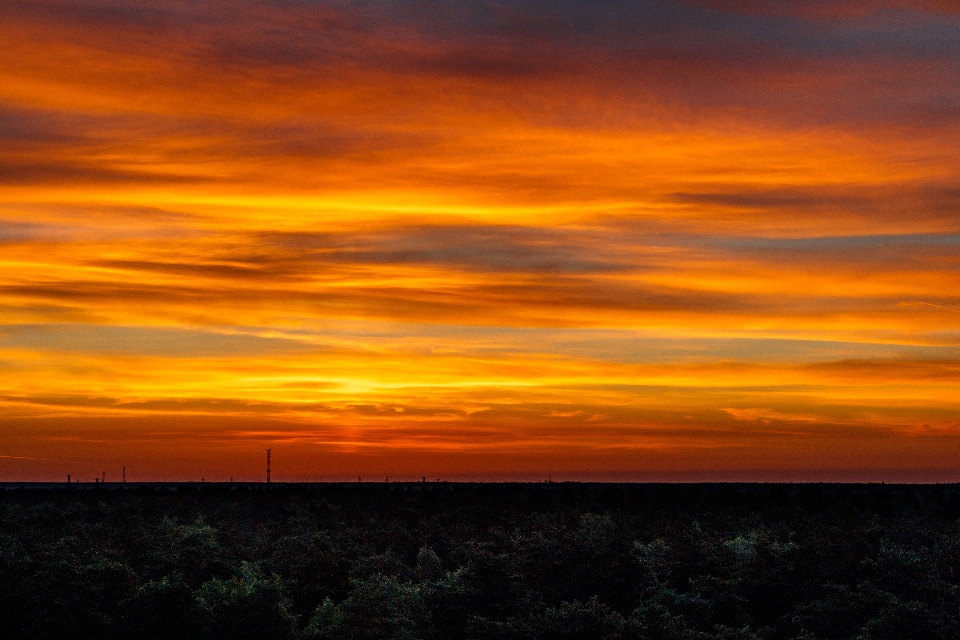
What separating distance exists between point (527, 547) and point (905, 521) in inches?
1984

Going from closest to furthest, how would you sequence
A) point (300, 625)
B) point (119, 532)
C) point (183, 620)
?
1. point (183, 620)
2. point (300, 625)
3. point (119, 532)

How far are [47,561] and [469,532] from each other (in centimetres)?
4375

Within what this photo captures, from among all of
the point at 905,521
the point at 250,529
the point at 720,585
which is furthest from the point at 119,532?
the point at 905,521

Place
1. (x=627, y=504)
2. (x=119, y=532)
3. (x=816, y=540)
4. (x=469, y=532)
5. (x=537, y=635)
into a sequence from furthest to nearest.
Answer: (x=627, y=504) < (x=469, y=532) < (x=119, y=532) < (x=816, y=540) < (x=537, y=635)

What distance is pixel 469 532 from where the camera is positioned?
98125 millimetres

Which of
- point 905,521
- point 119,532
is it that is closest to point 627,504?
point 905,521

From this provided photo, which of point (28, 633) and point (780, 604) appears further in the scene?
point (780, 604)

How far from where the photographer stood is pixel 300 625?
5544 cm

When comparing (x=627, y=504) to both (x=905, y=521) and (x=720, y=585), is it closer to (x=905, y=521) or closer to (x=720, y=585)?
(x=905, y=521)

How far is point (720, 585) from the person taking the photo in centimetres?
5884

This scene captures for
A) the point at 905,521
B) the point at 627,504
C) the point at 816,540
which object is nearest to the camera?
the point at 816,540

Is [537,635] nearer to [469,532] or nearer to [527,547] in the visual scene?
[527,547]

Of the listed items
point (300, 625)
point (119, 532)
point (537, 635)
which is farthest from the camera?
point (119, 532)

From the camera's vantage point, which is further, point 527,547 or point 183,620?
point 527,547
